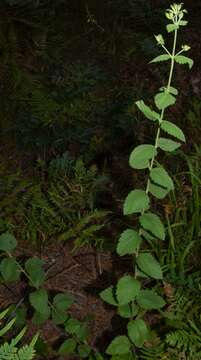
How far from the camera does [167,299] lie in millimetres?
2141

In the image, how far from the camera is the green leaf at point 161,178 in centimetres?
151

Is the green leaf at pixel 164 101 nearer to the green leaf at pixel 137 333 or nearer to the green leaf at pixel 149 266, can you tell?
the green leaf at pixel 149 266

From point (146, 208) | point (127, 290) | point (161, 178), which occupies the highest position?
point (161, 178)

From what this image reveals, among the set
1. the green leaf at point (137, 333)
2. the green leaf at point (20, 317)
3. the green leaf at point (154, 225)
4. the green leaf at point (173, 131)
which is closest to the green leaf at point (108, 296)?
the green leaf at point (137, 333)

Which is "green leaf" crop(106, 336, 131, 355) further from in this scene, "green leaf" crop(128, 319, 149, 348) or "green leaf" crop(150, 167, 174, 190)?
"green leaf" crop(150, 167, 174, 190)

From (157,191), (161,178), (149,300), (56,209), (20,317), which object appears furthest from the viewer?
(56,209)

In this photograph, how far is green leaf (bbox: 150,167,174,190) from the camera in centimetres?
151

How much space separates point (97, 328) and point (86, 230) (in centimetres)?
54

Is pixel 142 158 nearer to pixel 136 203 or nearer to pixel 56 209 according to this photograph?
pixel 136 203

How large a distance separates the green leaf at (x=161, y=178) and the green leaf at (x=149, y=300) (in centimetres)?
50

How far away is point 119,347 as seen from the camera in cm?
186

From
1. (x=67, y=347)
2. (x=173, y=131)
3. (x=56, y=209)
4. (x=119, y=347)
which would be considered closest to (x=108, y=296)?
(x=119, y=347)

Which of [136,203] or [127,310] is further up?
[136,203]

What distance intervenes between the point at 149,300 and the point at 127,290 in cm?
16
